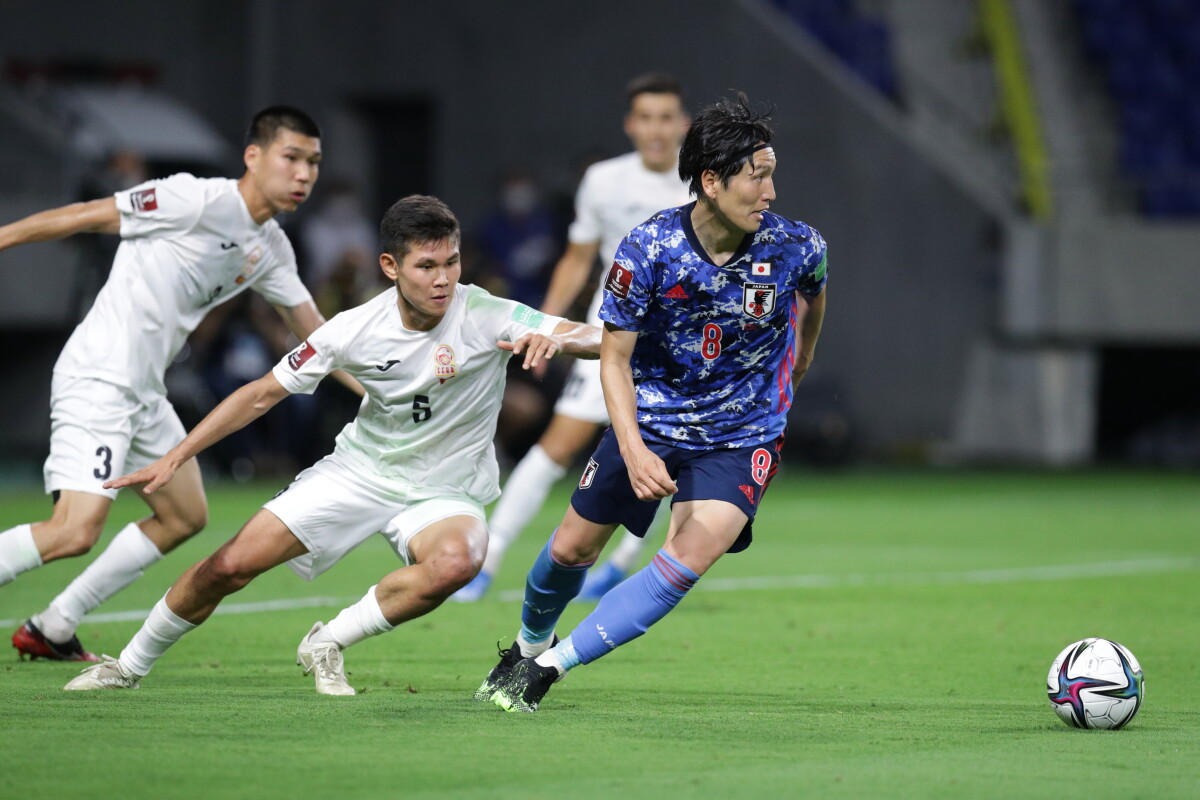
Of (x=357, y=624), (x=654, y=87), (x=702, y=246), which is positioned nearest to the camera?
(x=702, y=246)

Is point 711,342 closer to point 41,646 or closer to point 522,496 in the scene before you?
point 41,646

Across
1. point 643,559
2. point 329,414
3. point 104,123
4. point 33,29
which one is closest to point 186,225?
point 643,559

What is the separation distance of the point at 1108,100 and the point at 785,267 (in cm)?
1700

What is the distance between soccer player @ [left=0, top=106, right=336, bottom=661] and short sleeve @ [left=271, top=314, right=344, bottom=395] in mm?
1062

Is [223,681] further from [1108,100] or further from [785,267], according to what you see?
[1108,100]

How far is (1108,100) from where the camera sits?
21328mm

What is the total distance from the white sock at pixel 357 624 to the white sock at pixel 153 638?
0.45 meters

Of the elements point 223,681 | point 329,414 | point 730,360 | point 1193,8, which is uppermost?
point 1193,8

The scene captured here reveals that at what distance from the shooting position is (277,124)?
656 centimetres

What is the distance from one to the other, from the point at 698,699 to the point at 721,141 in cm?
185

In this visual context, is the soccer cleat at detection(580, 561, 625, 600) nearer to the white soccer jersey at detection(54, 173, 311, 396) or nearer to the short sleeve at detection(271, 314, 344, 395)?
the white soccer jersey at detection(54, 173, 311, 396)

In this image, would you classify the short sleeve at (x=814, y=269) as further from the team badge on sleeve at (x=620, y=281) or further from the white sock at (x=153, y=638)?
the white sock at (x=153, y=638)

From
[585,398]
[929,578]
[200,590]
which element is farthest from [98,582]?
[929,578]

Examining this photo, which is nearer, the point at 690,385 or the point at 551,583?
the point at 690,385
